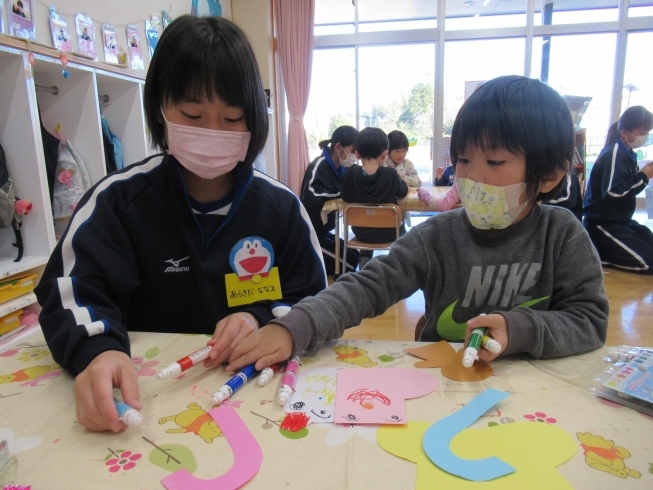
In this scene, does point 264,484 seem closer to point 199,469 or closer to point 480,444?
point 199,469

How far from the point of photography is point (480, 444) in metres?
0.49

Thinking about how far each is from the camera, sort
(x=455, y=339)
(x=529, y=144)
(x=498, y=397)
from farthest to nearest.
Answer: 1. (x=455, y=339)
2. (x=529, y=144)
3. (x=498, y=397)

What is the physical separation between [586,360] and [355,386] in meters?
0.38

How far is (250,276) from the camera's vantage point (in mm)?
925

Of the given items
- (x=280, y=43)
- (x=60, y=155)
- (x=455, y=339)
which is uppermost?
(x=280, y=43)

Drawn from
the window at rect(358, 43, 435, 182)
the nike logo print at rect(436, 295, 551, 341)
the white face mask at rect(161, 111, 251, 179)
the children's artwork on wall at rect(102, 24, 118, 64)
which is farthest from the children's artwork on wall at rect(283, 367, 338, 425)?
the window at rect(358, 43, 435, 182)

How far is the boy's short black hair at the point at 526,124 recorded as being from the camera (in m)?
0.81

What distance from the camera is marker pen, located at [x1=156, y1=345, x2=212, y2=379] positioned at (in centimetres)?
60

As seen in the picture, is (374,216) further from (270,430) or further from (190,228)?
(270,430)

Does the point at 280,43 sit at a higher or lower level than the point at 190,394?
higher

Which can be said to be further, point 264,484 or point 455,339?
point 455,339

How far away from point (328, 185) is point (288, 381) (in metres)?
2.80

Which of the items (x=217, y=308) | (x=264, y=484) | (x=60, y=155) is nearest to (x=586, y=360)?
(x=264, y=484)

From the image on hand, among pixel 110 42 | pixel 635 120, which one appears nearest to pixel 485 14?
pixel 635 120
